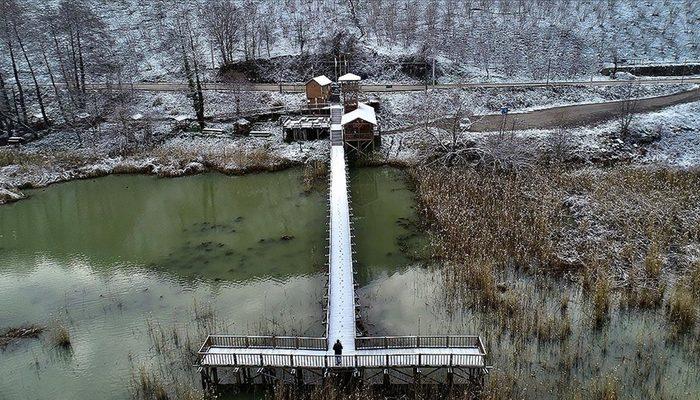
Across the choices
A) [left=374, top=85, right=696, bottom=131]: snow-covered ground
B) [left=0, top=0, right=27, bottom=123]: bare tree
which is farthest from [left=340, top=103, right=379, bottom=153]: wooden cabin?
[left=0, top=0, right=27, bottom=123]: bare tree

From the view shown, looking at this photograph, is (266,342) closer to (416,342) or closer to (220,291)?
(220,291)

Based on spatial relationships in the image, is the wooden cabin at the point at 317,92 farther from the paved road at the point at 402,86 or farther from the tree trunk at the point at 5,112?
the tree trunk at the point at 5,112

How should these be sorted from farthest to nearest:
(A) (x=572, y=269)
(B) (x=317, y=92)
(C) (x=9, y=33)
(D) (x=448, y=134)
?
(C) (x=9, y=33)
(B) (x=317, y=92)
(D) (x=448, y=134)
(A) (x=572, y=269)

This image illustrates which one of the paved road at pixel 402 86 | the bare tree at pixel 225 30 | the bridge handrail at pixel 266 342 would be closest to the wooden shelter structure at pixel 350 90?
the paved road at pixel 402 86

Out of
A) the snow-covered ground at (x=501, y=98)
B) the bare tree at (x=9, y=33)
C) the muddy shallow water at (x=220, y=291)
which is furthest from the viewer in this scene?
the snow-covered ground at (x=501, y=98)

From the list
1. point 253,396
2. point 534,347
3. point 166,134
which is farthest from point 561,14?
point 253,396

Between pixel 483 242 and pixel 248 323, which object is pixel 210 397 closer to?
pixel 248 323

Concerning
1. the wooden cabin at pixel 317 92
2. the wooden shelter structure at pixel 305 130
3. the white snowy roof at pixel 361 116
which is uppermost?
the wooden cabin at pixel 317 92

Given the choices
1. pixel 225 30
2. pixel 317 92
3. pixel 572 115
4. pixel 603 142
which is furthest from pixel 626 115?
pixel 225 30
